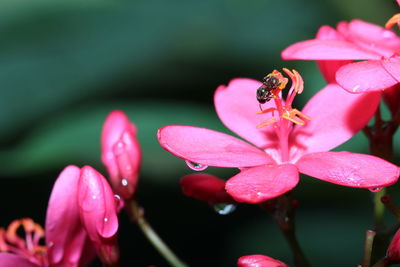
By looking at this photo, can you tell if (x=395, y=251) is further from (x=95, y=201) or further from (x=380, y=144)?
(x=95, y=201)

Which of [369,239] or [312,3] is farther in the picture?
[312,3]

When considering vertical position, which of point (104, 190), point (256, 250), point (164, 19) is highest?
point (164, 19)

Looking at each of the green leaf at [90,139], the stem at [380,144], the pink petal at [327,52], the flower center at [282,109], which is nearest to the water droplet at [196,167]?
the flower center at [282,109]

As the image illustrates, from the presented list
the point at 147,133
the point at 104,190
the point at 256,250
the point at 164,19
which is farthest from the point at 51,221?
the point at 164,19

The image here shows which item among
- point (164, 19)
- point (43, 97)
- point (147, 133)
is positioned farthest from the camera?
point (164, 19)

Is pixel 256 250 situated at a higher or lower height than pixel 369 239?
lower

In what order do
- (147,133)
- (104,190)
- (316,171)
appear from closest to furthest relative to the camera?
1. (316,171)
2. (104,190)
3. (147,133)

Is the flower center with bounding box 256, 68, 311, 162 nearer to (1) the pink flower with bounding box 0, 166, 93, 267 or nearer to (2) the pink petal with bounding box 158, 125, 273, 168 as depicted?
(2) the pink petal with bounding box 158, 125, 273, 168

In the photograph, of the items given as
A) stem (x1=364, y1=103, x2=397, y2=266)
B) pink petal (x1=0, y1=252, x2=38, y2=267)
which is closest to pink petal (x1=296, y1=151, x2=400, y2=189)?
stem (x1=364, y1=103, x2=397, y2=266)

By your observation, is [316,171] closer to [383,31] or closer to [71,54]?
[383,31]
